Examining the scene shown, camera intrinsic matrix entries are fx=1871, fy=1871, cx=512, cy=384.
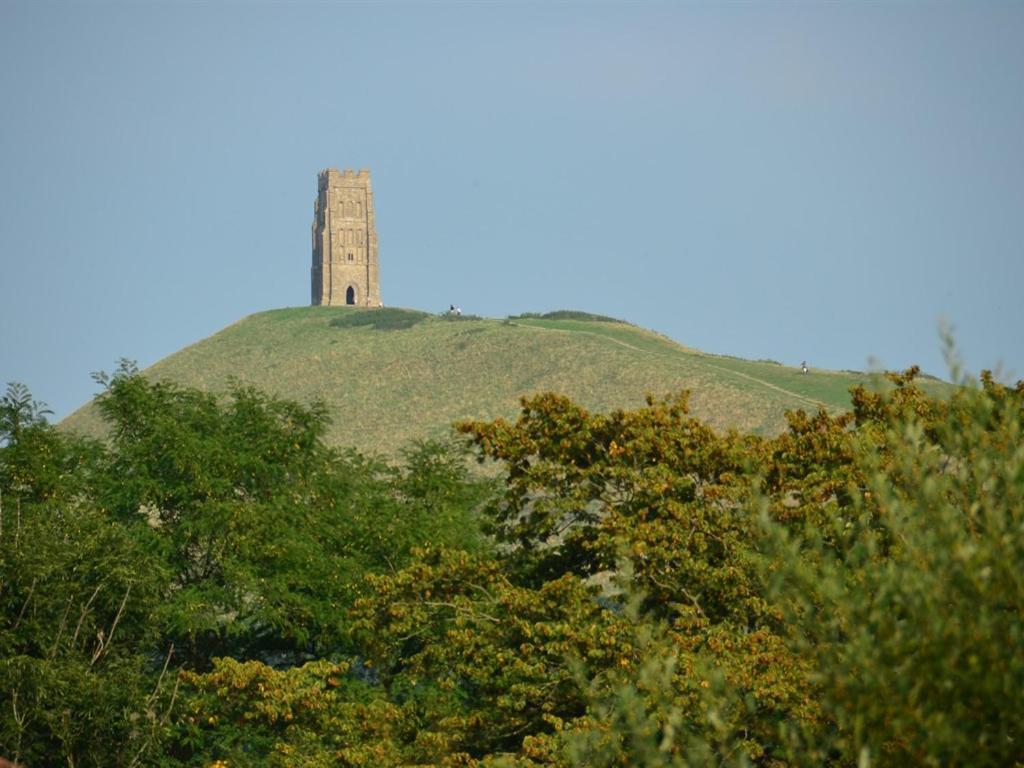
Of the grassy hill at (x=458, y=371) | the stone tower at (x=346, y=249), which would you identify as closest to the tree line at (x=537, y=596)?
the grassy hill at (x=458, y=371)

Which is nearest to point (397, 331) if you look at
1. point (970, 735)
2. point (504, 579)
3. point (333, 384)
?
point (333, 384)

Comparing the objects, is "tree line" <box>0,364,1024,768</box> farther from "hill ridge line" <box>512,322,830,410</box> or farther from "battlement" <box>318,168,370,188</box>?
"battlement" <box>318,168,370,188</box>

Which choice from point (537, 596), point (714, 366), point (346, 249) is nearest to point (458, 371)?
point (714, 366)

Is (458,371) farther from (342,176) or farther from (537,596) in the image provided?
(537,596)

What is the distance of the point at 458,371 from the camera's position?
486 feet

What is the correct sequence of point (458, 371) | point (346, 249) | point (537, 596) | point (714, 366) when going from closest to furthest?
1. point (537, 596)
2. point (714, 366)
3. point (458, 371)
4. point (346, 249)

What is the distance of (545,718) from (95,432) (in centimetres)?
11635

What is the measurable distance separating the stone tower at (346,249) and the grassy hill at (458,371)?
1342 centimetres

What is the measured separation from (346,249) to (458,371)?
46124mm

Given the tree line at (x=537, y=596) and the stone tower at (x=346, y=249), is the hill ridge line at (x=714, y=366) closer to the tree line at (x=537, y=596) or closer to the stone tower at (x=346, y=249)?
the stone tower at (x=346, y=249)

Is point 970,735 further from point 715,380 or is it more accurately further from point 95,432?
point 95,432

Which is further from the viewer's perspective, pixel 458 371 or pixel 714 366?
pixel 458 371

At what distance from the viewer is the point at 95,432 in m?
142

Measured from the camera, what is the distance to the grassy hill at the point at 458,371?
13300cm
